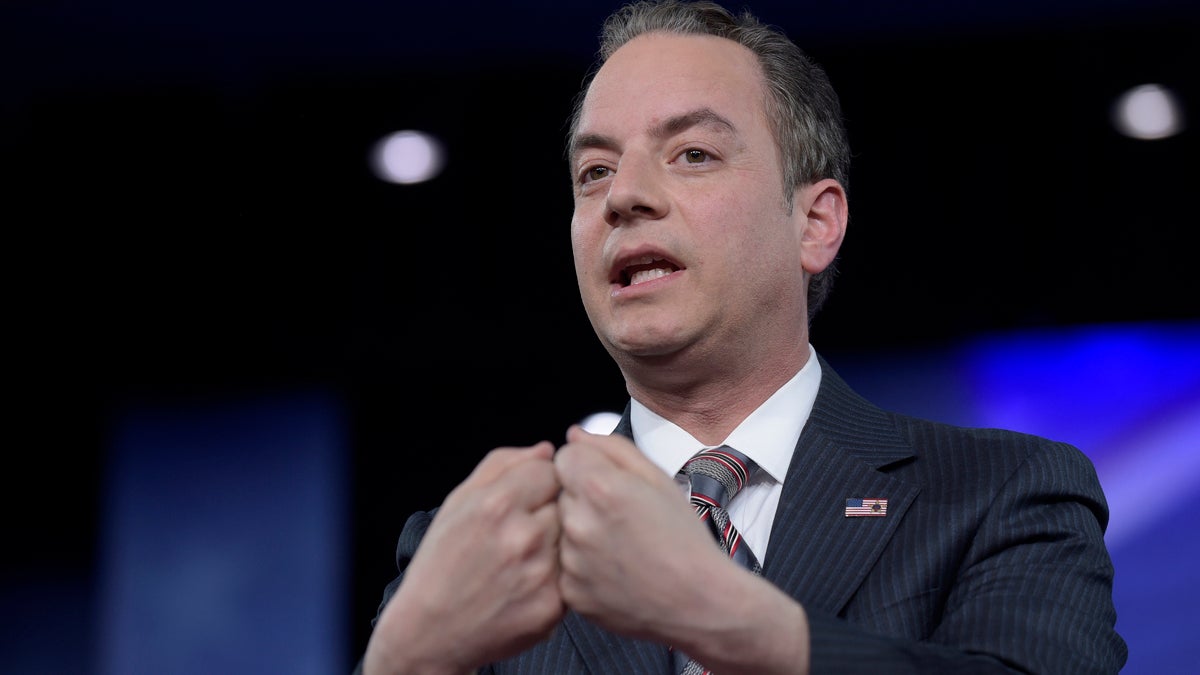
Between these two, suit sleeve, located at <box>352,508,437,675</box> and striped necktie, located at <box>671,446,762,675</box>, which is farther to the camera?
suit sleeve, located at <box>352,508,437,675</box>

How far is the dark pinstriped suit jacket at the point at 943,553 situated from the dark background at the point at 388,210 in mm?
1427

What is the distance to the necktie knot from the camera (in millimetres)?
1617

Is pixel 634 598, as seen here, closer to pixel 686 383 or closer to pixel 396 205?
pixel 686 383

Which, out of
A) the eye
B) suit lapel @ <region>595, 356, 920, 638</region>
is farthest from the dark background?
suit lapel @ <region>595, 356, 920, 638</region>

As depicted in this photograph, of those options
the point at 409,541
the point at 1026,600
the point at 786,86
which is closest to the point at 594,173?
the point at 786,86

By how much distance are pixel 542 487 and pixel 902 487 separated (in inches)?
22.6

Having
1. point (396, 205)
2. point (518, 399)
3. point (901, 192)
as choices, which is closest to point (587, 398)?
point (518, 399)

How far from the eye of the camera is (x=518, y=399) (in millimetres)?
3244

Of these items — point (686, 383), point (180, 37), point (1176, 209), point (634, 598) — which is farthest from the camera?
point (180, 37)

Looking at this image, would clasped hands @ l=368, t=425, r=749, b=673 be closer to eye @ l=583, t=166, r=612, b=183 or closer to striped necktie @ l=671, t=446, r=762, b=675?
striped necktie @ l=671, t=446, r=762, b=675

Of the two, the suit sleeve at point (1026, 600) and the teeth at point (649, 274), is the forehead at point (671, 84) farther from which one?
the suit sleeve at point (1026, 600)

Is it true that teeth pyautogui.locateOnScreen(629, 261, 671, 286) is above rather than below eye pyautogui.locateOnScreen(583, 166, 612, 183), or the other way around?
below

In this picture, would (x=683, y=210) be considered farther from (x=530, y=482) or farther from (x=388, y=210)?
(x=388, y=210)

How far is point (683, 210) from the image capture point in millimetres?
1719
